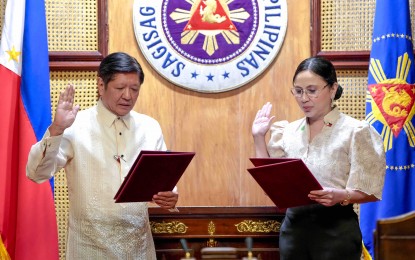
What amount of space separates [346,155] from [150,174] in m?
0.93

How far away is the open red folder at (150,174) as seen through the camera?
2928mm

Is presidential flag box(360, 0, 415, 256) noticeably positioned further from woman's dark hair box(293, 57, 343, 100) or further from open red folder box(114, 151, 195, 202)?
open red folder box(114, 151, 195, 202)

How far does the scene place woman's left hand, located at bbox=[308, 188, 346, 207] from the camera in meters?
3.10

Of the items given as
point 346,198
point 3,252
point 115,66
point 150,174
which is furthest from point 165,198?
point 3,252

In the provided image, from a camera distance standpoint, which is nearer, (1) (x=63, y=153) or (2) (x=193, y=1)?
(1) (x=63, y=153)

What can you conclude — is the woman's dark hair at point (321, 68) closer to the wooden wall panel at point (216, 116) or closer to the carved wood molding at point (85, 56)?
the wooden wall panel at point (216, 116)

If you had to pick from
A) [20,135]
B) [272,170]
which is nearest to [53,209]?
[20,135]

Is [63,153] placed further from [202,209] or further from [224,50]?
[224,50]

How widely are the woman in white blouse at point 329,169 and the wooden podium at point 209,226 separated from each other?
516 millimetres

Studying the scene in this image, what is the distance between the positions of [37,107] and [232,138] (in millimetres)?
1186

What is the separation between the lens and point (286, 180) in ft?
10.1

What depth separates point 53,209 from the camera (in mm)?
3967

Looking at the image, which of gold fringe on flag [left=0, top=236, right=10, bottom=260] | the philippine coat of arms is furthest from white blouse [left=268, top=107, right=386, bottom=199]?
gold fringe on flag [left=0, top=236, right=10, bottom=260]

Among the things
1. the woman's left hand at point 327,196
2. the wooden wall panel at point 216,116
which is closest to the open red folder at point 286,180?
the woman's left hand at point 327,196
